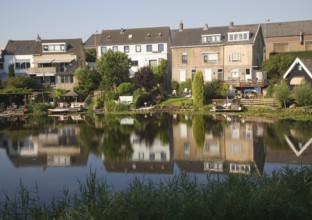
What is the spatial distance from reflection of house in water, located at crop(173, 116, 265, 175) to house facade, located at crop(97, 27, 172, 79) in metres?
26.7

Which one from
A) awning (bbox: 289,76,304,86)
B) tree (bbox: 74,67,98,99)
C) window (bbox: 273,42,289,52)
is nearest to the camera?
awning (bbox: 289,76,304,86)

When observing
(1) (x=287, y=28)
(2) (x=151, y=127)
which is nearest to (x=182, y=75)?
(1) (x=287, y=28)

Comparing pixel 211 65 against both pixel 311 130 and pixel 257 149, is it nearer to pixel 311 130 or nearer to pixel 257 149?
pixel 311 130

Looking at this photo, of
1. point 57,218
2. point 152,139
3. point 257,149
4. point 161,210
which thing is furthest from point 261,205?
point 152,139

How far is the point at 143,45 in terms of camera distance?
5572cm

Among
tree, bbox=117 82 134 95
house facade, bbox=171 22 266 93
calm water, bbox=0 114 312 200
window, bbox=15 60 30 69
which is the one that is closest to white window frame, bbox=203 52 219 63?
house facade, bbox=171 22 266 93

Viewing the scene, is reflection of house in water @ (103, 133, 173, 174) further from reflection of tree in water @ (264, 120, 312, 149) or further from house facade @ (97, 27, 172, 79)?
house facade @ (97, 27, 172, 79)

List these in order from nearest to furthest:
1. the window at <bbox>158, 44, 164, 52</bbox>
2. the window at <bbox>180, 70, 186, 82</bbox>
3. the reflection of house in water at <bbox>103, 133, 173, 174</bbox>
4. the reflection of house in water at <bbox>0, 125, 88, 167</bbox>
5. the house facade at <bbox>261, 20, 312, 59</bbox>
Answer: the reflection of house in water at <bbox>103, 133, 173, 174</bbox> → the reflection of house in water at <bbox>0, 125, 88, 167</bbox> → the window at <bbox>180, 70, 186, 82</bbox> → the window at <bbox>158, 44, 164, 52</bbox> → the house facade at <bbox>261, 20, 312, 59</bbox>

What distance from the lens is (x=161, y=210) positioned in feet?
34.6

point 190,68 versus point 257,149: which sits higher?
point 190,68

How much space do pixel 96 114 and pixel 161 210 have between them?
34136 mm

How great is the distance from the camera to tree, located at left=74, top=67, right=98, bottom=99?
167ft

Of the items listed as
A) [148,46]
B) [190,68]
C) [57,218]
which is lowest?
[57,218]

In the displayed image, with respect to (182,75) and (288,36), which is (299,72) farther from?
(288,36)
